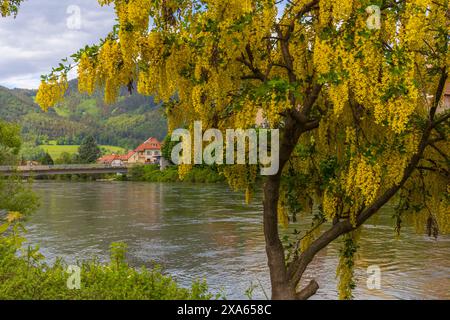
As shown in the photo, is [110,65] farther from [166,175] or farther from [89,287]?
[166,175]

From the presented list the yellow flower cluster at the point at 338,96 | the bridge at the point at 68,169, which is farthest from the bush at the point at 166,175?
the yellow flower cluster at the point at 338,96

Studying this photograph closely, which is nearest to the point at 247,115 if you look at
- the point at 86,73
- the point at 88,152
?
the point at 86,73

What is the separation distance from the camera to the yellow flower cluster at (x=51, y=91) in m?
9.27

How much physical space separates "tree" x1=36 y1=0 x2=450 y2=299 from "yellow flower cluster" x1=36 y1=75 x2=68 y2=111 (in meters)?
0.02

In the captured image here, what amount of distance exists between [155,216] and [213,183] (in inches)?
1516

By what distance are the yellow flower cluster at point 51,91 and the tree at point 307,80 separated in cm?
2

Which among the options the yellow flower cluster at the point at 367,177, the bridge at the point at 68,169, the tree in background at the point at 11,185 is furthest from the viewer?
the bridge at the point at 68,169

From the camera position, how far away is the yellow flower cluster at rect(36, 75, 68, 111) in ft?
30.4

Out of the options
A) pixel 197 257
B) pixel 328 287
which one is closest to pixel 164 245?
pixel 197 257

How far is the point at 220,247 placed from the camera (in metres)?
29.7

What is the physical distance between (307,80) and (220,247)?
21.3m

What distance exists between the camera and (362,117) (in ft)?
29.2

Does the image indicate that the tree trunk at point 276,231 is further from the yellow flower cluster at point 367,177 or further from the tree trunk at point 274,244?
the yellow flower cluster at point 367,177
